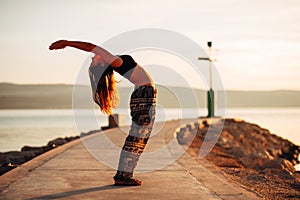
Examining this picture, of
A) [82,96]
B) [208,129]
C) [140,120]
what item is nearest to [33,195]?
[140,120]

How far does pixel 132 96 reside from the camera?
7.82 metres

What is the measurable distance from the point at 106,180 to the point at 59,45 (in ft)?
8.12

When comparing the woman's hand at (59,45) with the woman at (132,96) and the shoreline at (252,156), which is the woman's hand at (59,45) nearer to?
the woman at (132,96)

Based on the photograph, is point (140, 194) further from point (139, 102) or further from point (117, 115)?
point (117, 115)

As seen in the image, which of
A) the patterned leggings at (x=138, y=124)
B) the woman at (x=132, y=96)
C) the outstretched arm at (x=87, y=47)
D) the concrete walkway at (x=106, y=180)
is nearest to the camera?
the outstretched arm at (x=87, y=47)

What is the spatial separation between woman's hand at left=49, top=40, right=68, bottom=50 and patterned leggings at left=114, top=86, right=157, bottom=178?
4.38ft

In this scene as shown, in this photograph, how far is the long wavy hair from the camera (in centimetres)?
752

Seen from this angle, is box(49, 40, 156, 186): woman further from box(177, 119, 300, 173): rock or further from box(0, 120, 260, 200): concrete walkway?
box(177, 119, 300, 173): rock

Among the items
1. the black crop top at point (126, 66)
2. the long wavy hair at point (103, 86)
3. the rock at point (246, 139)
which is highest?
the black crop top at point (126, 66)

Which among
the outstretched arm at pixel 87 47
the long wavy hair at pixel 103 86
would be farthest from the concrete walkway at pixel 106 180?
the outstretched arm at pixel 87 47

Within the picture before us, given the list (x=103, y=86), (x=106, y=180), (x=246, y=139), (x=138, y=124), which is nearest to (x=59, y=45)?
(x=103, y=86)

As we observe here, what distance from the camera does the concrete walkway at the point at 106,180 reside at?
7219 millimetres

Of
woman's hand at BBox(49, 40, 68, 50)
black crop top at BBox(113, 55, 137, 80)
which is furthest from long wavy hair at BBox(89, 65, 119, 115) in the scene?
woman's hand at BBox(49, 40, 68, 50)

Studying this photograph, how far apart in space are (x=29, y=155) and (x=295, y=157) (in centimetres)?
2271
